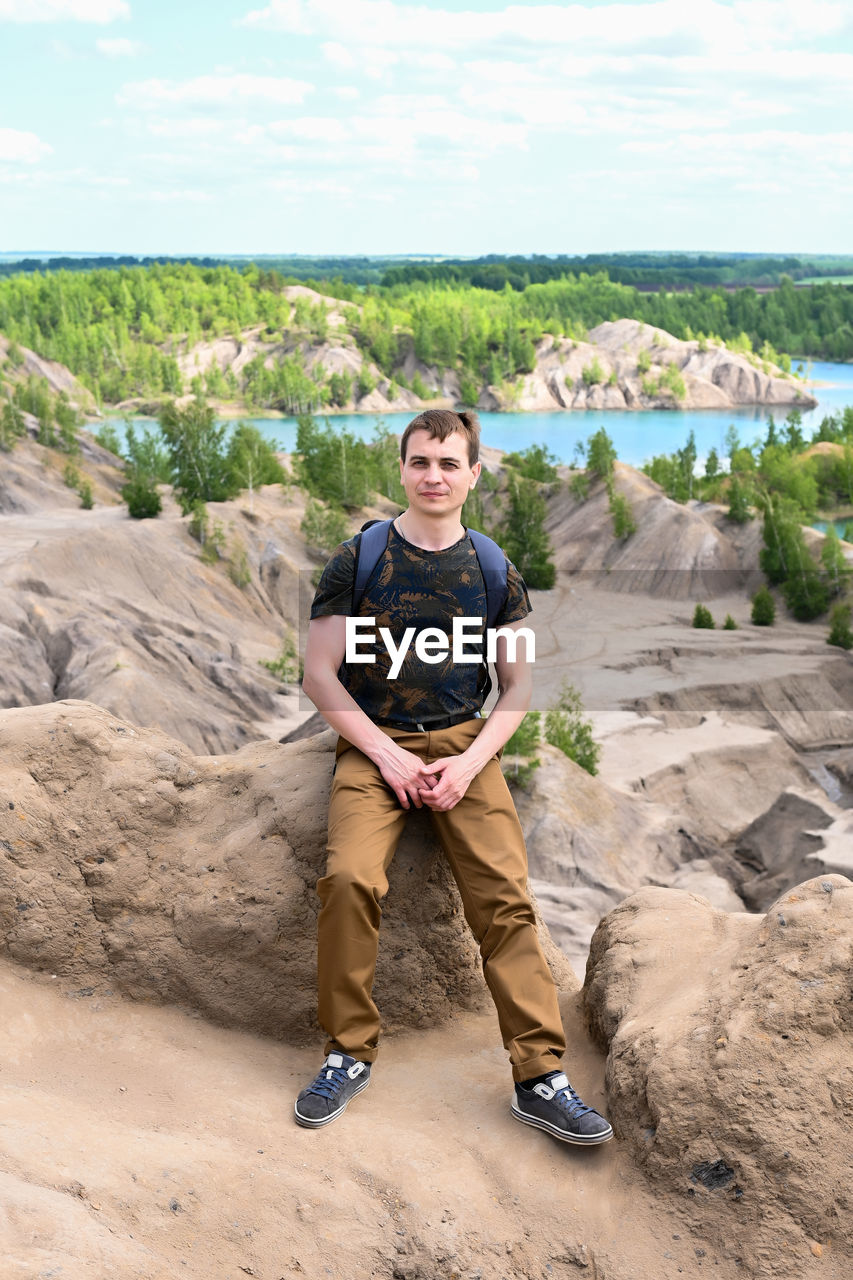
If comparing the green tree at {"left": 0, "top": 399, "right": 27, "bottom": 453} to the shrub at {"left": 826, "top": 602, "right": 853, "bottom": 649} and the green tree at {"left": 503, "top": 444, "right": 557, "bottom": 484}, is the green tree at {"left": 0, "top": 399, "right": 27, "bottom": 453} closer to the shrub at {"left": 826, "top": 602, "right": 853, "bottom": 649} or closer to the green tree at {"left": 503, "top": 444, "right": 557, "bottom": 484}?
the green tree at {"left": 503, "top": 444, "right": 557, "bottom": 484}

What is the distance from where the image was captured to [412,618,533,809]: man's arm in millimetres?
5414

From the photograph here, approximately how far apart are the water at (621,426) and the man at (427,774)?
9044 centimetres

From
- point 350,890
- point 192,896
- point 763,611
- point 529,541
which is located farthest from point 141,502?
point 350,890

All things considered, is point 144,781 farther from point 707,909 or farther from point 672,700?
point 672,700

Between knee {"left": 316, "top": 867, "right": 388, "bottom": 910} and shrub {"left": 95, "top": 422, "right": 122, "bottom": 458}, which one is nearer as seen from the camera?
knee {"left": 316, "top": 867, "right": 388, "bottom": 910}

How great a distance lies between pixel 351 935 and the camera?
16.3ft

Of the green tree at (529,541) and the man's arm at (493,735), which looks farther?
the green tree at (529,541)

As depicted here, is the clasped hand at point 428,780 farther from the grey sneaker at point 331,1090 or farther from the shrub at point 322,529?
the shrub at point 322,529

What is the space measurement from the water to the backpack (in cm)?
9029

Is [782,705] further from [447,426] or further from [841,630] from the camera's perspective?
[447,426]

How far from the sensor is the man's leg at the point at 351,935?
497 cm

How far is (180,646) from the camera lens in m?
31.0

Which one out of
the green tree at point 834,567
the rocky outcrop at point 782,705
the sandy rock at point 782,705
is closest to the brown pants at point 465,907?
the rocky outcrop at point 782,705

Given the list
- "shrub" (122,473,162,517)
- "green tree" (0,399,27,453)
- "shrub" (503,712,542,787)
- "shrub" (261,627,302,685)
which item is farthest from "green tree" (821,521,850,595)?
"green tree" (0,399,27,453)
